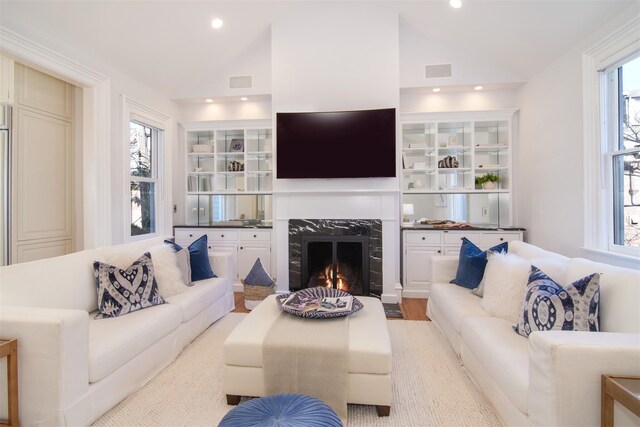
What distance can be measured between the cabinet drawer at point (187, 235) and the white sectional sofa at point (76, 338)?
1.77 meters

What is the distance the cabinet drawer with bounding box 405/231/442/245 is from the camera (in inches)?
159

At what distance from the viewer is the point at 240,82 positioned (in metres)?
4.52

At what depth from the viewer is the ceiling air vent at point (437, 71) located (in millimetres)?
4172

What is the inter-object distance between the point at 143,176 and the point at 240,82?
1.83 m

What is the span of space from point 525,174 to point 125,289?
178 inches

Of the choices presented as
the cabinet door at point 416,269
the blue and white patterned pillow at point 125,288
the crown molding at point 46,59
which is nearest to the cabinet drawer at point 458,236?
the cabinet door at point 416,269

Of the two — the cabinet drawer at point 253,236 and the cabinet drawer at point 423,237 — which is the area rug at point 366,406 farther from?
the cabinet drawer at point 253,236

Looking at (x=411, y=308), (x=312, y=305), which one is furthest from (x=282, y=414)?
(x=411, y=308)

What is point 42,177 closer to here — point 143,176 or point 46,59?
point 143,176

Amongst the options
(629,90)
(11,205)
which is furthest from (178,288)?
(629,90)

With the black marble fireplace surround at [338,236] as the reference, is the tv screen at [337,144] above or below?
above

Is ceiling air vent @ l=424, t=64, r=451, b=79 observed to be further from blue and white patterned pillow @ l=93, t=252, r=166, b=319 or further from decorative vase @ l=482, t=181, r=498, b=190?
blue and white patterned pillow @ l=93, t=252, r=166, b=319

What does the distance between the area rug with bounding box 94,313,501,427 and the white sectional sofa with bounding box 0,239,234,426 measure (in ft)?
0.32

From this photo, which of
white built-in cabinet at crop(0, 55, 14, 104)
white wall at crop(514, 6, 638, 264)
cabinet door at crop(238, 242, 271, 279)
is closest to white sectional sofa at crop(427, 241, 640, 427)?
white wall at crop(514, 6, 638, 264)
